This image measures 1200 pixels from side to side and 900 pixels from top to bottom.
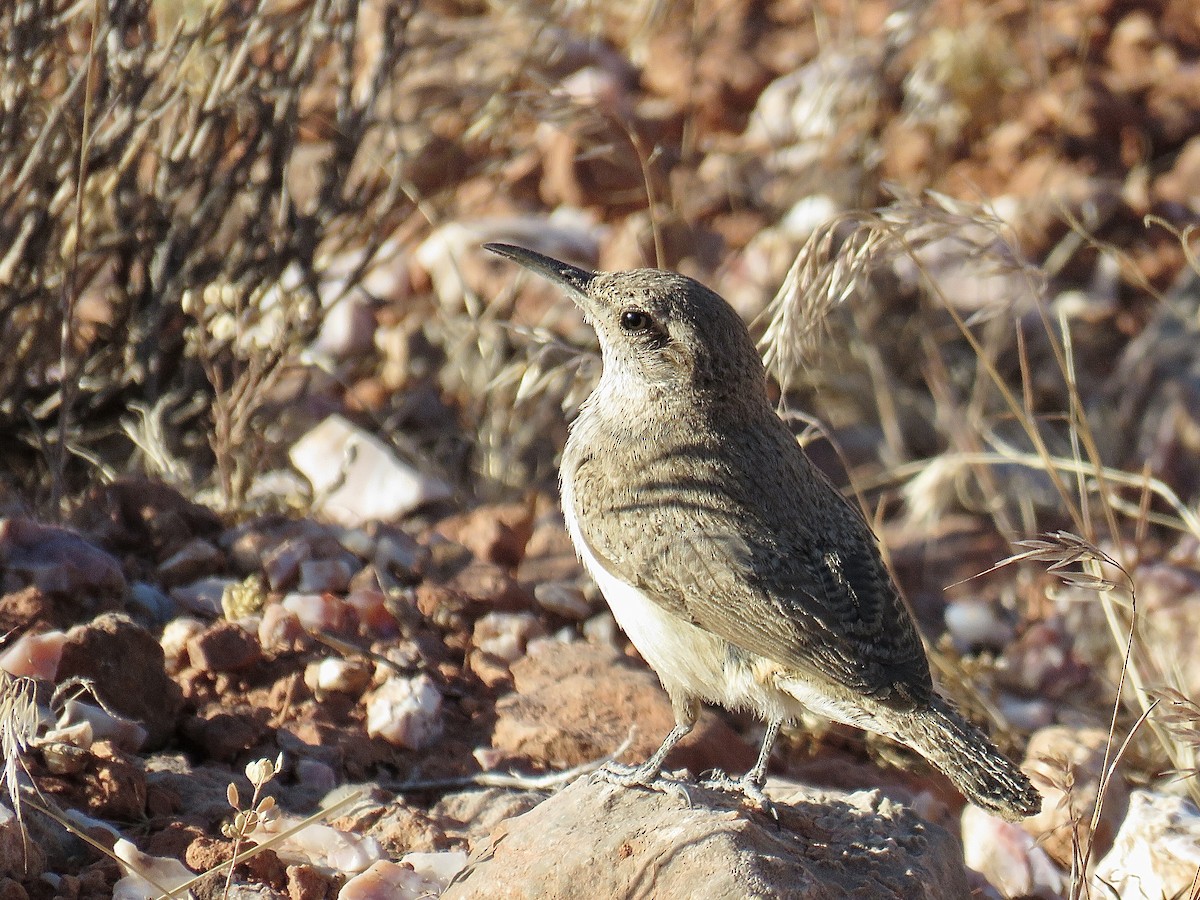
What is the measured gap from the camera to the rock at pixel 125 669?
3992 mm

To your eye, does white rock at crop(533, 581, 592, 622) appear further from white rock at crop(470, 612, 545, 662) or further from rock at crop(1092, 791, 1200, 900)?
rock at crop(1092, 791, 1200, 900)

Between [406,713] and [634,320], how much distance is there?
1.38m

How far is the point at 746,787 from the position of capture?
12.2ft

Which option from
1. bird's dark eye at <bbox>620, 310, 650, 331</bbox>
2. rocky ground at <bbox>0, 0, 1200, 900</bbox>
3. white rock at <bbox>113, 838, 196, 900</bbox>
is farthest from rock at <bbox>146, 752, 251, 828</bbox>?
bird's dark eye at <bbox>620, 310, 650, 331</bbox>

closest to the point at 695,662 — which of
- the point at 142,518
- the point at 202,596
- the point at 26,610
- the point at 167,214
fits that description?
the point at 202,596

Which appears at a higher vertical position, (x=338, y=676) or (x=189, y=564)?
(x=189, y=564)

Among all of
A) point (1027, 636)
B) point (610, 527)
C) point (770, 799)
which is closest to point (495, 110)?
point (610, 527)

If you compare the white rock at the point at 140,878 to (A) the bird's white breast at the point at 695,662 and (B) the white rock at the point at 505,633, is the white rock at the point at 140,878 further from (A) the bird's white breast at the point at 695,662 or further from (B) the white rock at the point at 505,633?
(B) the white rock at the point at 505,633

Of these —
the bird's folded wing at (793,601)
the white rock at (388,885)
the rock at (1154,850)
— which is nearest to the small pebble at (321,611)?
the bird's folded wing at (793,601)

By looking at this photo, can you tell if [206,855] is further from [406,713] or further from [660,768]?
[660,768]

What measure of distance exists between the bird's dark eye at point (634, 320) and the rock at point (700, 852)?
1.58 meters

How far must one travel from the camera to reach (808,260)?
4242 mm

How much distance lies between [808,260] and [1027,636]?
2.45 meters

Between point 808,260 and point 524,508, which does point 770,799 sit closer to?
point 808,260
